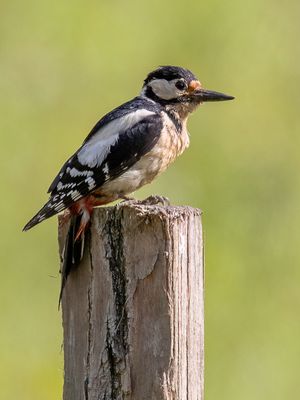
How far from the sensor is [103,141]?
6.27m

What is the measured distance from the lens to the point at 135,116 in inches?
252

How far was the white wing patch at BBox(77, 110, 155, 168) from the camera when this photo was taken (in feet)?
20.5

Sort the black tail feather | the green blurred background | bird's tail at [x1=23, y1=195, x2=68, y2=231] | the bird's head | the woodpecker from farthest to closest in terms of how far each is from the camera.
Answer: the green blurred background → the bird's head → the woodpecker → bird's tail at [x1=23, y1=195, x2=68, y2=231] → the black tail feather

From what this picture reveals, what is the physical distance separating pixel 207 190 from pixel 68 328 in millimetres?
4784

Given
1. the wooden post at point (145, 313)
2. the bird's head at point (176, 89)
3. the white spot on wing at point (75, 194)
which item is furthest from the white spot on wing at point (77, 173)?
the wooden post at point (145, 313)

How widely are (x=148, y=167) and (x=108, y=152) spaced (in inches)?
10.1

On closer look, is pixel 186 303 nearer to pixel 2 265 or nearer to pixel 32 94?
pixel 2 265

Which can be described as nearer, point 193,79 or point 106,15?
point 193,79

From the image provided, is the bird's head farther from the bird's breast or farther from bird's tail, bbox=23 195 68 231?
bird's tail, bbox=23 195 68 231

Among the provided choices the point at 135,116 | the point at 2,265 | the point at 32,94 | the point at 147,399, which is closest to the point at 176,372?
the point at 147,399

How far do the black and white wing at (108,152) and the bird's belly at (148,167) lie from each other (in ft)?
0.14

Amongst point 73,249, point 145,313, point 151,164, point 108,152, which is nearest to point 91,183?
point 108,152

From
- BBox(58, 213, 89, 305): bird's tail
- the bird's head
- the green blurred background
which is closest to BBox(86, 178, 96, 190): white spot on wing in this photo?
BBox(58, 213, 89, 305): bird's tail

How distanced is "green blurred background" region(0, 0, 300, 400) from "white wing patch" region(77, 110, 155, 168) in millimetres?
2395
